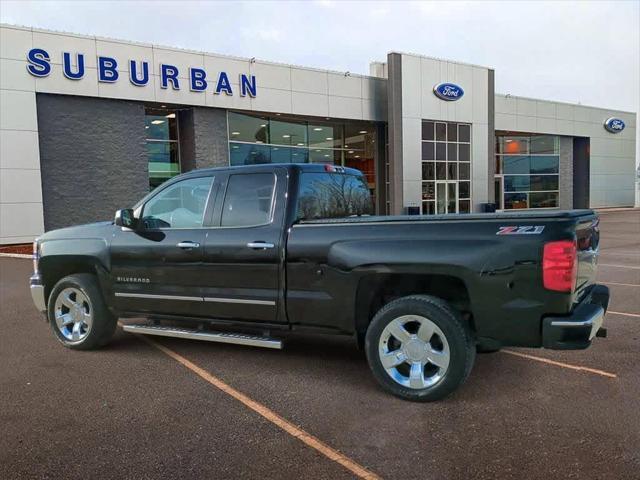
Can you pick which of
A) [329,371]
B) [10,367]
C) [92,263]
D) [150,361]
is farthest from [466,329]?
[10,367]

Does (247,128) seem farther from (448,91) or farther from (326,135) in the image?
(448,91)

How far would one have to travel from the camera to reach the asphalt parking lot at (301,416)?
3262 millimetres

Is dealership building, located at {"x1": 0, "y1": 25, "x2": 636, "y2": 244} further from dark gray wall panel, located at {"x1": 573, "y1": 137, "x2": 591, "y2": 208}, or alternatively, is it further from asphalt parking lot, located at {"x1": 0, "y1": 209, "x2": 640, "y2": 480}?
asphalt parking lot, located at {"x1": 0, "y1": 209, "x2": 640, "y2": 480}

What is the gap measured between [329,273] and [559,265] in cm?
178

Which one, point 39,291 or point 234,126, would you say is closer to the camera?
point 39,291

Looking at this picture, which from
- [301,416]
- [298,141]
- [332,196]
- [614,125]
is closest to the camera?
[301,416]

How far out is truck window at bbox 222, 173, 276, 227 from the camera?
199 inches

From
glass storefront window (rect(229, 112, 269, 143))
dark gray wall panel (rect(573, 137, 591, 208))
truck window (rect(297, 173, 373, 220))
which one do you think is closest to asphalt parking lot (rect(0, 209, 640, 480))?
truck window (rect(297, 173, 373, 220))

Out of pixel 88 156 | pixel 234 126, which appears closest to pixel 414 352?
pixel 88 156

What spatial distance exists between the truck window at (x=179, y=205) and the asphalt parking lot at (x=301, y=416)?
1383 millimetres

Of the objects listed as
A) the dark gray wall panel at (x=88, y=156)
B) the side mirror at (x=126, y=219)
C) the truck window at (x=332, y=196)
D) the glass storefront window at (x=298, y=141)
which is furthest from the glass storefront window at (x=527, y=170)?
the side mirror at (x=126, y=219)

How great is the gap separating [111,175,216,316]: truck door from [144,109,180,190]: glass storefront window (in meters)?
17.9

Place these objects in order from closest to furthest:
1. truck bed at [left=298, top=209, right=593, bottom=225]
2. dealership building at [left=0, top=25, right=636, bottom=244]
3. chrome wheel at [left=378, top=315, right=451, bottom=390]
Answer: truck bed at [left=298, top=209, right=593, bottom=225], chrome wheel at [left=378, top=315, right=451, bottom=390], dealership building at [left=0, top=25, right=636, bottom=244]

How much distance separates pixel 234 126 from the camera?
24688 mm
